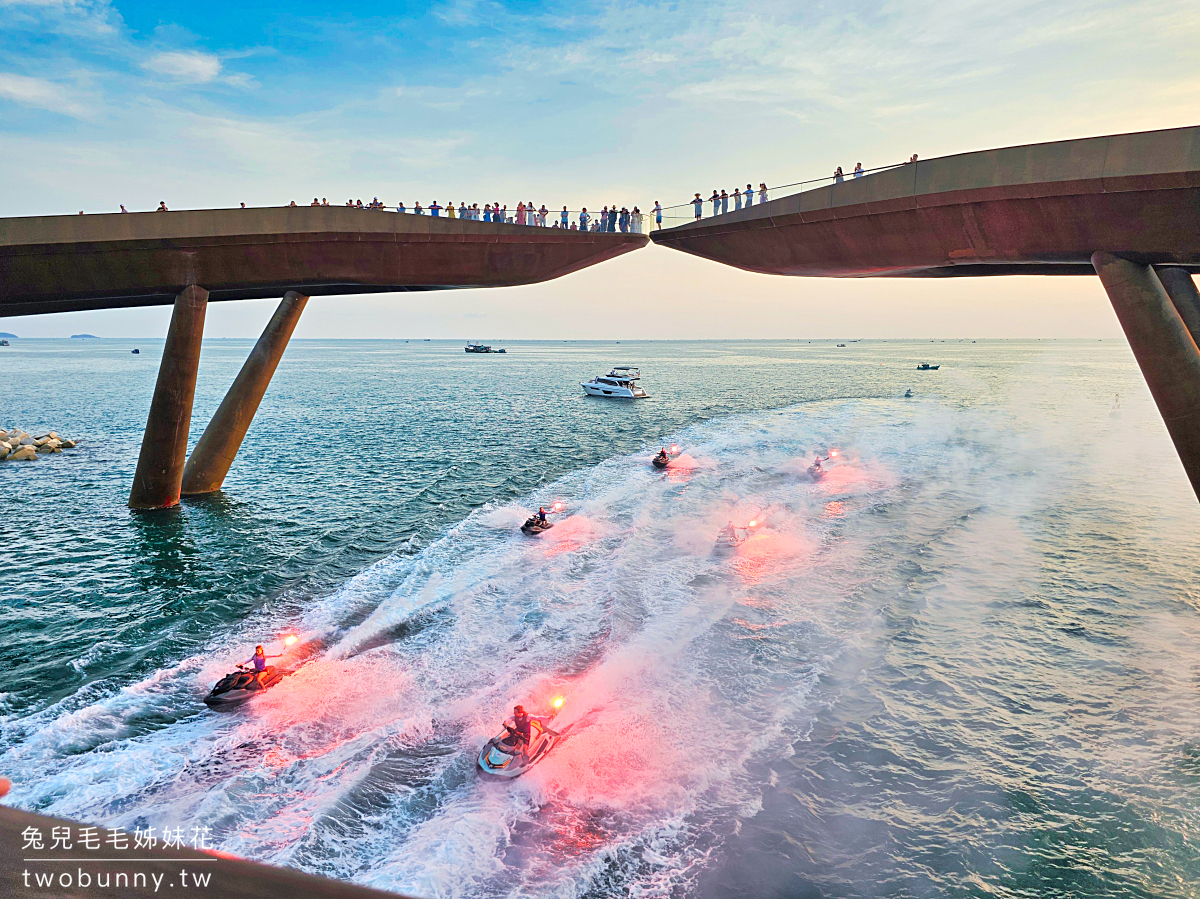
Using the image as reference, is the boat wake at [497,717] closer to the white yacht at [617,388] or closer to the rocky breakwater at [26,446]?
the rocky breakwater at [26,446]

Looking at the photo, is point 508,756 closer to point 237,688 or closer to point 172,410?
point 237,688

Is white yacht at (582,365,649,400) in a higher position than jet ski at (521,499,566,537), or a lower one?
higher

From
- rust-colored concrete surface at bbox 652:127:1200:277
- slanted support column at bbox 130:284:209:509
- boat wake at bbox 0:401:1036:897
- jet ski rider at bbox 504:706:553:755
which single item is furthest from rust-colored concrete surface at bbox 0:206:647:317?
jet ski rider at bbox 504:706:553:755

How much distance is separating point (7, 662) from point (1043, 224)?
2756 centimetres

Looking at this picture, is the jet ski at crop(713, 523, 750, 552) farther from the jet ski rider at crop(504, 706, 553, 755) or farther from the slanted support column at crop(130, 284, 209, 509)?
the slanted support column at crop(130, 284, 209, 509)

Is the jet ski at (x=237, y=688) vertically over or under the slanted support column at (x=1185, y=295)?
under

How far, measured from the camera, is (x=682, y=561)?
71.2ft

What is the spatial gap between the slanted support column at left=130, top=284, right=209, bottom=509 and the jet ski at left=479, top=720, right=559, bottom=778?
66.3 ft

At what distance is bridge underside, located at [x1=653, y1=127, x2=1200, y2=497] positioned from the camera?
14.3 m

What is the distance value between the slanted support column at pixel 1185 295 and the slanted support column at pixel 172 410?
36068mm

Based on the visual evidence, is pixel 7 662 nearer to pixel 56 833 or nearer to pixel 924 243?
pixel 56 833

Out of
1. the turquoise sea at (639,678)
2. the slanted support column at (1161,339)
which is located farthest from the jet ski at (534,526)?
the slanted support column at (1161,339)

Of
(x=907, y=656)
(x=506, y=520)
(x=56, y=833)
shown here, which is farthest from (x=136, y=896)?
(x=506, y=520)

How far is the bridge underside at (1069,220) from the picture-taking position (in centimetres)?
1427
